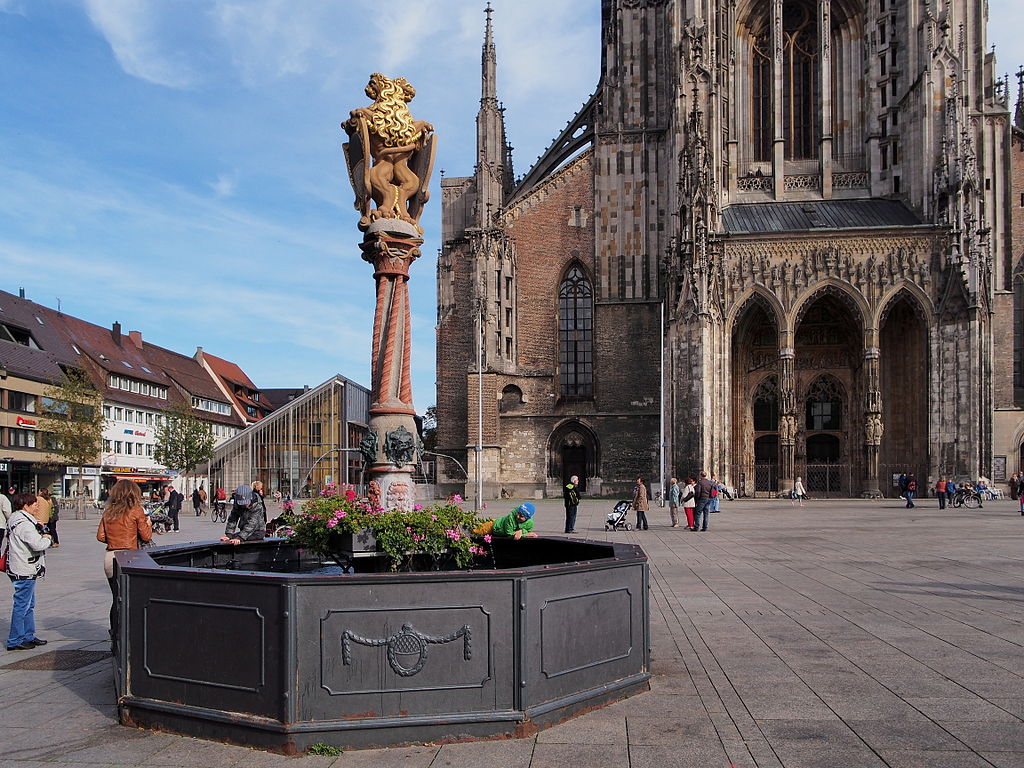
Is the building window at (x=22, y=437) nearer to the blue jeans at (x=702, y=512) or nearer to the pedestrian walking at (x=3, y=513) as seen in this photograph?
the pedestrian walking at (x=3, y=513)

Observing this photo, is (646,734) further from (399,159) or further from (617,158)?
(617,158)

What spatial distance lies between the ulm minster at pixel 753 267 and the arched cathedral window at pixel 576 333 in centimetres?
11

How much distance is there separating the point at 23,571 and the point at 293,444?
39.7 m

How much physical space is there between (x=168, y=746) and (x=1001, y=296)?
1741 inches

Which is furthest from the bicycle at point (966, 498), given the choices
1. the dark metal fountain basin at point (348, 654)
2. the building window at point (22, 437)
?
the building window at point (22, 437)

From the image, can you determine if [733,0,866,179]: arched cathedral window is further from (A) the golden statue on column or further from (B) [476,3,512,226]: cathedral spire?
(A) the golden statue on column

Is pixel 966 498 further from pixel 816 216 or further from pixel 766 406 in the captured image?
pixel 816 216

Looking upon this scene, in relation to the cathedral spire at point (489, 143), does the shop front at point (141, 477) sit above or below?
below

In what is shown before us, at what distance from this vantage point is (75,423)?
37844 mm

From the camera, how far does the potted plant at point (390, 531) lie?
255 inches

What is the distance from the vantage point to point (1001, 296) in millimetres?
42062

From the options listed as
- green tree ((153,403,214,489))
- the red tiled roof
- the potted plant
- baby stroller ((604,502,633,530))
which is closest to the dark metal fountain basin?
the potted plant

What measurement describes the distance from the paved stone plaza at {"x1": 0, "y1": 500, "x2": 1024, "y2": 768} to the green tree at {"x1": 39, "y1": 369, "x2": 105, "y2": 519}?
26.6 metres

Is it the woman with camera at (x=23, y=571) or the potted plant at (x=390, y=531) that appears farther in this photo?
the woman with camera at (x=23, y=571)
